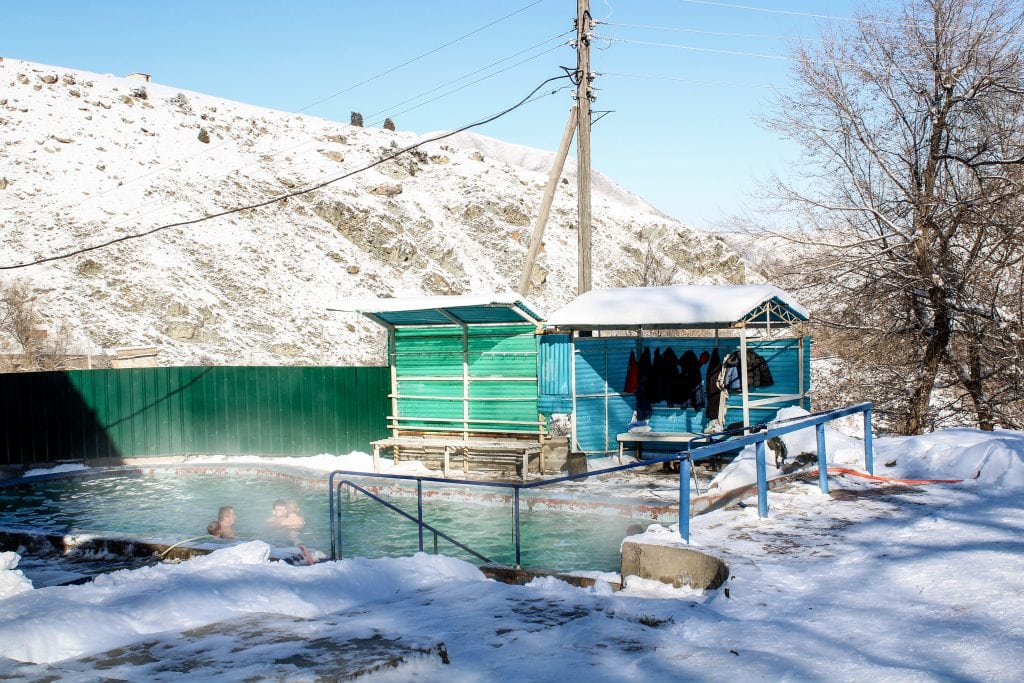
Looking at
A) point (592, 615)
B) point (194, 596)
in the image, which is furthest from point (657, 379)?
point (194, 596)

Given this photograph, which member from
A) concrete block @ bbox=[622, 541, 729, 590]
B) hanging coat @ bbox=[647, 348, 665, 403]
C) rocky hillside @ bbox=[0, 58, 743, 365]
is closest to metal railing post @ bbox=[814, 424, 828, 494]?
concrete block @ bbox=[622, 541, 729, 590]

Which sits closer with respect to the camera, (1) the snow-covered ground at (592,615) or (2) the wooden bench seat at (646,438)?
(1) the snow-covered ground at (592,615)

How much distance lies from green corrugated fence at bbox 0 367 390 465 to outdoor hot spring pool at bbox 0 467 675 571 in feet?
3.88

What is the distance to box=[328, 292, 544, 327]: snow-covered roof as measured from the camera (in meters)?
15.8

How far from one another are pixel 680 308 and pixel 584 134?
16.0ft

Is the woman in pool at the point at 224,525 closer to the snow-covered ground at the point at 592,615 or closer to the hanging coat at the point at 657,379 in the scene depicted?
the snow-covered ground at the point at 592,615

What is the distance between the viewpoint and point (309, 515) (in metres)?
14.6

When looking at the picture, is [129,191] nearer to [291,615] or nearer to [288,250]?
[288,250]

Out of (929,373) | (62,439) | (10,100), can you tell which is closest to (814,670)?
(929,373)

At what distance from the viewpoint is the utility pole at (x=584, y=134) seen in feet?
58.1

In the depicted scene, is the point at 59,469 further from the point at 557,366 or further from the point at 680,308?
the point at 680,308

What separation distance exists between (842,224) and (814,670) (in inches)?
679

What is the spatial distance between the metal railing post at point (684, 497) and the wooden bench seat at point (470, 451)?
8.54 meters

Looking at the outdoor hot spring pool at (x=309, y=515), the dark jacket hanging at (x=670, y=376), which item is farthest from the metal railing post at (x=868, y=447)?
the dark jacket hanging at (x=670, y=376)
